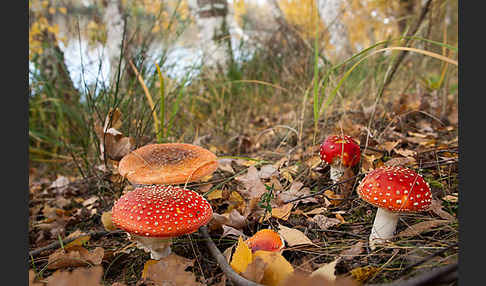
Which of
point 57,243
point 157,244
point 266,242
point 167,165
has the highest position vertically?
point 167,165

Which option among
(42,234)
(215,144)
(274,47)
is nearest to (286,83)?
(274,47)

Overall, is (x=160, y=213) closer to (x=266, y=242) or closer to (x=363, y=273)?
(x=266, y=242)

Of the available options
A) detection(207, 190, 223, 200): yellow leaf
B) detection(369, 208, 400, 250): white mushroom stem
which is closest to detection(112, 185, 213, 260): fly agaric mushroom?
detection(207, 190, 223, 200): yellow leaf

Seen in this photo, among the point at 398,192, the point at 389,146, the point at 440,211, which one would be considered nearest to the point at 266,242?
the point at 398,192

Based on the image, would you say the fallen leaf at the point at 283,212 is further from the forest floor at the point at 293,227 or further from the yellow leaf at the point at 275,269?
the yellow leaf at the point at 275,269

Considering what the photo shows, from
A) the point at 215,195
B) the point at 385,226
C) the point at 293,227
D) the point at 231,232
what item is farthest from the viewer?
the point at 215,195

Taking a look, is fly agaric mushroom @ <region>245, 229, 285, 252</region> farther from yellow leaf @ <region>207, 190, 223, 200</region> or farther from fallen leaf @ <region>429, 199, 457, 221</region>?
fallen leaf @ <region>429, 199, 457, 221</region>

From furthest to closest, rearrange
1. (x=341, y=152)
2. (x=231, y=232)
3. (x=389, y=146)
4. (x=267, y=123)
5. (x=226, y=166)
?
(x=267, y=123) → (x=226, y=166) → (x=389, y=146) → (x=341, y=152) → (x=231, y=232)
